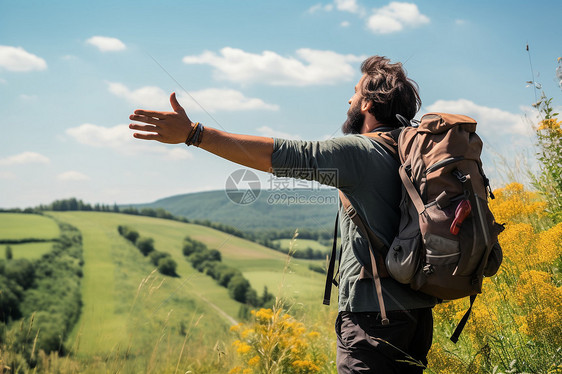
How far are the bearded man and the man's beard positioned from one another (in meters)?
0.18

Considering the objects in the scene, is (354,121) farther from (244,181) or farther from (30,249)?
(30,249)

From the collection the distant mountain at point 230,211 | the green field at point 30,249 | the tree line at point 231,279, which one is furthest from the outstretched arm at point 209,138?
the green field at point 30,249

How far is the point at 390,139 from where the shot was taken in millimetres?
1932

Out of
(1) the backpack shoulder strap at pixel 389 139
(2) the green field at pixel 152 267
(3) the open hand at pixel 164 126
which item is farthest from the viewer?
(2) the green field at pixel 152 267

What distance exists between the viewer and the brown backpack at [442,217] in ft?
5.61

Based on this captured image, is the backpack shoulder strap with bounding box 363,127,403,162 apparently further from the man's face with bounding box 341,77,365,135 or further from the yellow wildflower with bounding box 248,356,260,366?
the yellow wildflower with bounding box 248,356,260,366

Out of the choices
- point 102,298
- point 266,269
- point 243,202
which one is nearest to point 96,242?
point 102,298

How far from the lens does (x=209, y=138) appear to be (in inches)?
67.6

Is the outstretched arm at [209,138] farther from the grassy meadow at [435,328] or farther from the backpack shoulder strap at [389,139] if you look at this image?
the grassy meadow at [435,328]

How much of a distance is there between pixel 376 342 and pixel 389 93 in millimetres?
1152

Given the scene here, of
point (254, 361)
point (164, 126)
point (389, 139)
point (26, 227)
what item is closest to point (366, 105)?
point (389, 139)

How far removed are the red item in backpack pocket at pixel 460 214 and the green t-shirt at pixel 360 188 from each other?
0.27 metres

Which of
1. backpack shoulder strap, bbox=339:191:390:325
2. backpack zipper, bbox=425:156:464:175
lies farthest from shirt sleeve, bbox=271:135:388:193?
backpack zipper, bbox=425:156:464:175

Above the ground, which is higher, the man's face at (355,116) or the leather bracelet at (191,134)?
the man's face at (355,116)
